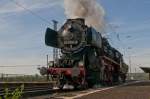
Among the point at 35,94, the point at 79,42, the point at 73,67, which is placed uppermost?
the point at 79,42

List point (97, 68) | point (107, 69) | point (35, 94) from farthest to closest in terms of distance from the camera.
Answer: point (107, 69), point (97, 68), point (35, 94)

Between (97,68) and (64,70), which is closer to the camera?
(64,70)

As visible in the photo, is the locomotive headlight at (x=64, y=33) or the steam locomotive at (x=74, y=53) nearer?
the steam locomotive at (x=74, y=53)

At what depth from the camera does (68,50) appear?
28.6m

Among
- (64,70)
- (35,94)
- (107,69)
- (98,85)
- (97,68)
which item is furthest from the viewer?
(107,69)

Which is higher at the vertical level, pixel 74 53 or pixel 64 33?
pixel 64 33

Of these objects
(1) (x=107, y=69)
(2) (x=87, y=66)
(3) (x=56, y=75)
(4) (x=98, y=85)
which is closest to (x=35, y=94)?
(3) (x=56, y=75)

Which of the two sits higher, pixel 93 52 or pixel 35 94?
pixel 93 52

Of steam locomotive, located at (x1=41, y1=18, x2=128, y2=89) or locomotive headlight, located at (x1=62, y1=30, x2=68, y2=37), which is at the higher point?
locomotive headlight, located at (x1=62, y1=30, x2=68, y2=37)

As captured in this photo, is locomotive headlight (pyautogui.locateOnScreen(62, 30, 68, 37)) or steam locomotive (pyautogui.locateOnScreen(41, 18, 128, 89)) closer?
steam locomotive (pyautogui.locateOnScreen(41, 18, 128, 89))

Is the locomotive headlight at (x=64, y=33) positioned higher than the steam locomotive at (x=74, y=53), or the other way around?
the locomotive headlight at (x=64, y=33)

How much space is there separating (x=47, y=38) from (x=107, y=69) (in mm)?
8633

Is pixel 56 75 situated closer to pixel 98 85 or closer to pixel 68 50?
pixel 68 50

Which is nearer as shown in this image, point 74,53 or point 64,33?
point 74,53
